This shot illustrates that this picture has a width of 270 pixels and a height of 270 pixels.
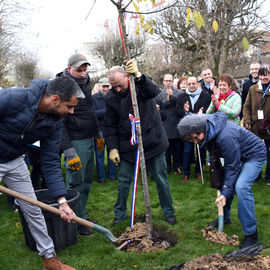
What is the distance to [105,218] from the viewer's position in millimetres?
4672

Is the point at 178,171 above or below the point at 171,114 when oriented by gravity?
below

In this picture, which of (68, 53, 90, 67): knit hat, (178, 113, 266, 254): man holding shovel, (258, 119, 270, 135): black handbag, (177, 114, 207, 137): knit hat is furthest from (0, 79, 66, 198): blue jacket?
(258, 119, 270, 135): black handbag

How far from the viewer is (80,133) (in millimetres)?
3998

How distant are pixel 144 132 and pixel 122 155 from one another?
0.48 m

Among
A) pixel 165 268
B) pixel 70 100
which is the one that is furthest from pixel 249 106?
pixel 70 100

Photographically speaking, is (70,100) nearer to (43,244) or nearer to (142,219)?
(43,244)

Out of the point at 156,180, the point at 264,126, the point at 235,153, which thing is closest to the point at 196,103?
the point at 264,126

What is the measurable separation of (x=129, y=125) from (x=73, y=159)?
0.92 metres

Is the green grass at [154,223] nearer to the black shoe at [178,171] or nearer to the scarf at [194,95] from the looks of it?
the black shoe at [178,171]

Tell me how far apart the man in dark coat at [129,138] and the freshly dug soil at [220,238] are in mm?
611

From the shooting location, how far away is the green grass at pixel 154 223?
3402 millimetres

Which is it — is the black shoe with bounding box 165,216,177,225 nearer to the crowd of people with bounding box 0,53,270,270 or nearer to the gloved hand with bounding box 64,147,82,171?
the crowd of people with bounding box 0,53,270,270

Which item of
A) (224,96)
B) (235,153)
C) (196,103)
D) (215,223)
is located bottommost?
(215,223)

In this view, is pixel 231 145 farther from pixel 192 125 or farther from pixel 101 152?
pixel 101 152
